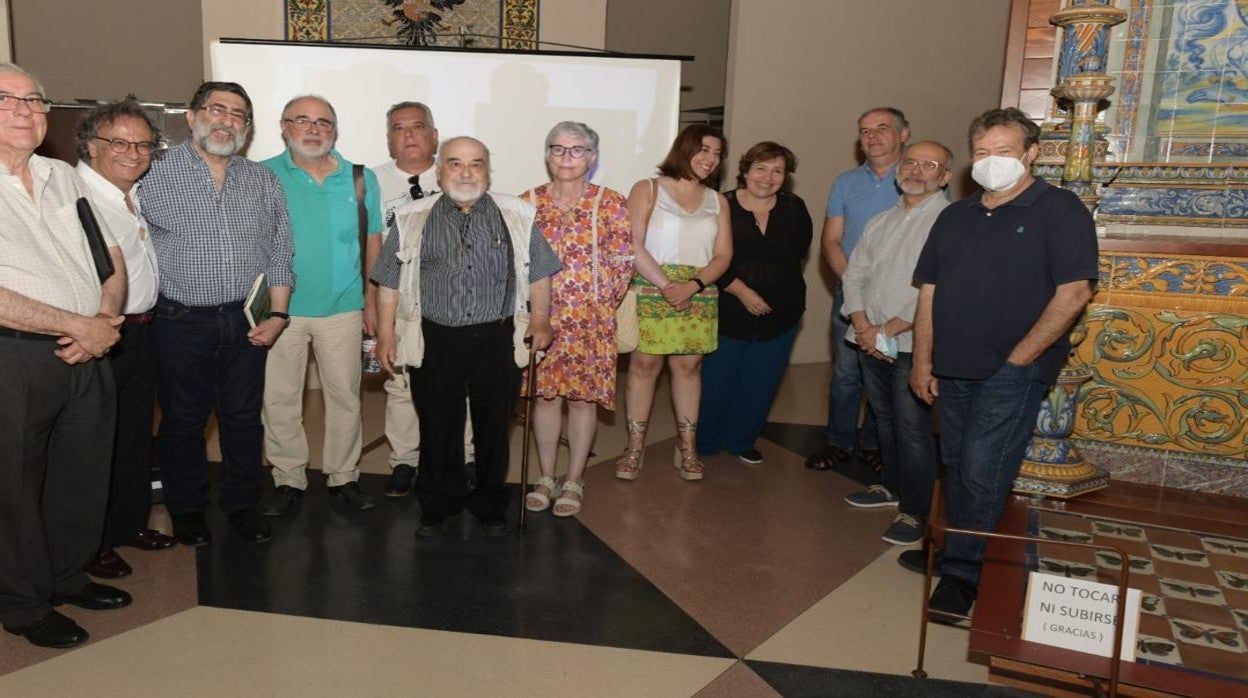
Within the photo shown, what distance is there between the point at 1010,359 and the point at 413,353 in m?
2.02

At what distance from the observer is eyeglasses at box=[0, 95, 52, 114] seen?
2541 mm

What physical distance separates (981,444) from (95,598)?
2.82 metres

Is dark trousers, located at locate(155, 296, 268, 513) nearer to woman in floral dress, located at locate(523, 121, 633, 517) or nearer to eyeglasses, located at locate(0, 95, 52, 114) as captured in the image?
eyeglasses, located at locate(0, 95, 52, 114)

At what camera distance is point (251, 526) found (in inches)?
142

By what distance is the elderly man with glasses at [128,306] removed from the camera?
3.04 meters

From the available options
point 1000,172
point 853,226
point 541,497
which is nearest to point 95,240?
point 541,497

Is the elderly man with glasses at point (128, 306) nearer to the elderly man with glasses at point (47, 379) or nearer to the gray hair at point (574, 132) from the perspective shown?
the elderly man with glasses at point (47, 379)

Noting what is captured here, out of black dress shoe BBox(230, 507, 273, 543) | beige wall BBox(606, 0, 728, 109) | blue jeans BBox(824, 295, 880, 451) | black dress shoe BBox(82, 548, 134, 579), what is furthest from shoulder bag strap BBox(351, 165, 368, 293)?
beige wall BBox(606, 0, 728, 109)

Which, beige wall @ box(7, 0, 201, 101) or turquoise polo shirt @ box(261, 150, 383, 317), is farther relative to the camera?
beige wall @ box(7, 0, 201, 101)

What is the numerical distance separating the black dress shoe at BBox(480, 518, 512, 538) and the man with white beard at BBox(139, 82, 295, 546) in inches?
31.3

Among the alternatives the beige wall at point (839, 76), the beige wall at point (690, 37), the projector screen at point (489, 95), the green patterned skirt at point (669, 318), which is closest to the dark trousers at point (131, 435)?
the green patterned skirt at point (669, 318)

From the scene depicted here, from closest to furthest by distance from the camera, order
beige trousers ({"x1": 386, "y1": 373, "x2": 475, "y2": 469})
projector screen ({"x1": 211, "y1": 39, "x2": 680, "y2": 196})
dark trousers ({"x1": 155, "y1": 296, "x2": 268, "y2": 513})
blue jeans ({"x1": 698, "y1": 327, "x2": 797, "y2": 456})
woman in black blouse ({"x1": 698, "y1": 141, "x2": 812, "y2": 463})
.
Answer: dark trousers ({"x1": 155, "y1": 296, "x2": 268, "y2": 513}) → beige trousers ({"x1": 386, "y1": 373, "x2": 475, "y2": 469}) → woman in black blouse ({"x1": 698, "y1": 141, "x2": 812, "y2": 463}) → blue jeans ({"x1": 698, "y1": 327, "x2": 797, "y2": 456}) → projector screen ({"x1": 211, "y1": 39, "x2": 680, "y2": 196})

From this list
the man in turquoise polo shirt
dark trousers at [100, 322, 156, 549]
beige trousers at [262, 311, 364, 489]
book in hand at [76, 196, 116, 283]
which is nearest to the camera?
book in hand at [76, 196, 116, 283]

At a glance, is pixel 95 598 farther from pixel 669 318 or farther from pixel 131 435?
pixel 669 318
